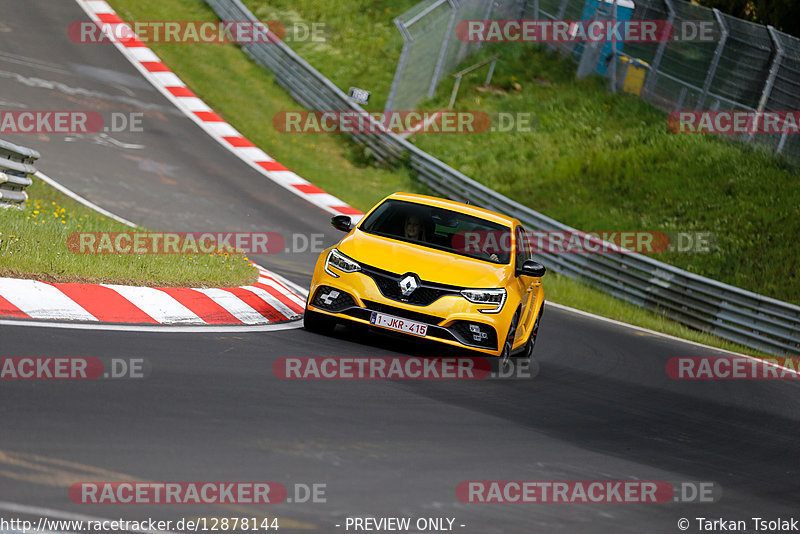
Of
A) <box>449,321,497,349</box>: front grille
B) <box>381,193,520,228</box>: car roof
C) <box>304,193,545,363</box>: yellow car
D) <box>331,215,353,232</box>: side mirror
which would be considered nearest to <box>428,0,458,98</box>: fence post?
<box>381,193,520,228</box>: car roof

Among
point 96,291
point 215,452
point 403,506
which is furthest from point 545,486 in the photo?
point 96,291

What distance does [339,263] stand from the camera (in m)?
10.5

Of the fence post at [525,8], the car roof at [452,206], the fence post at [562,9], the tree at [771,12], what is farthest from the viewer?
the fence post at [525,8]

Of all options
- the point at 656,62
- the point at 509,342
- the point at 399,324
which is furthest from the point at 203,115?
the point at 399,324

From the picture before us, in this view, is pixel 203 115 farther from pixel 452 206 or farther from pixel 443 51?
pixel 452 206

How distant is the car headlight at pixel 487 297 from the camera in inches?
406

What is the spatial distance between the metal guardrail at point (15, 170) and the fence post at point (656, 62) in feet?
62.4

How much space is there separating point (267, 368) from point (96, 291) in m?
2.04

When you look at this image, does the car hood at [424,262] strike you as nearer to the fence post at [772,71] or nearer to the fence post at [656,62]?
the fence post at [772,71]

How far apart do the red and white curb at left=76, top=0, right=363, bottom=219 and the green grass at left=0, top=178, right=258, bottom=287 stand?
10401mm

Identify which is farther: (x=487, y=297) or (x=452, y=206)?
(x=452, y=206)

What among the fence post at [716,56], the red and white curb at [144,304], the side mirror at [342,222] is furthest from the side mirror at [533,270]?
the fence post at [716,56]

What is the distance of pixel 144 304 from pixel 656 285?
521 inches

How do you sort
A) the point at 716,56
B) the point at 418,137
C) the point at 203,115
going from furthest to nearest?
the point at 418,137
the point at 716,56
the point at 203,115
